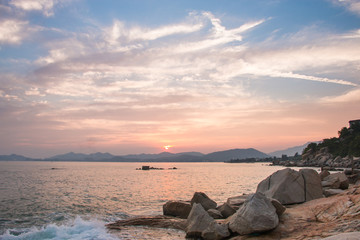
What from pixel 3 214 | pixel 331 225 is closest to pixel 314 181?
pixel 331 225

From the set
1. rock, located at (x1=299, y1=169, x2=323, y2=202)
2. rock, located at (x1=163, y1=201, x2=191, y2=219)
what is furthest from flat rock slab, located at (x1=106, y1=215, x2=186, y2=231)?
Answer: rock, located at (x1=299, y1=169, x2=323, y2=202)

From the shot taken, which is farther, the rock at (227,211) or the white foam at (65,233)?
the rock at (227,211)

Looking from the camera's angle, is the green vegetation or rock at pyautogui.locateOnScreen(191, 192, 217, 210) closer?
rock at pyautogui.locateOnScreen(191, 192, 217, 210)

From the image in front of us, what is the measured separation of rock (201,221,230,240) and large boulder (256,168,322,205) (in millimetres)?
5442

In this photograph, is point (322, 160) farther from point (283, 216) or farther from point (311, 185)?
point (283, 216)

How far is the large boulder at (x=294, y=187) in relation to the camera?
54.9 feet

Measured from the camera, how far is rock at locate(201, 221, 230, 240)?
12.6m

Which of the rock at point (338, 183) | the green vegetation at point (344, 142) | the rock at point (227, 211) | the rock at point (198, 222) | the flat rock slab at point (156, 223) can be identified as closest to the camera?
the rock at point (198, 222)

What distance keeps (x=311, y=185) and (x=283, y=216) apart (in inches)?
211

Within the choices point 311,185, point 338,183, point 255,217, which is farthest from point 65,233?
point 338,183

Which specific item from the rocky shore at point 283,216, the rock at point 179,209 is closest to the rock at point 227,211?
the rocky shore at point 283,216

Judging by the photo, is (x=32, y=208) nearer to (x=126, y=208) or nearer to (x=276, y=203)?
(x=126, y=208)

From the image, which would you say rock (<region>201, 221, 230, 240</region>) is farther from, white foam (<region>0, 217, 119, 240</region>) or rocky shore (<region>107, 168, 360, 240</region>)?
white foam (<region>0, 217, 119, 240</region>)

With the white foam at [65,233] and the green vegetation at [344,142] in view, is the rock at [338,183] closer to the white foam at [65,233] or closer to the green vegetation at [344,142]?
the white foam at [65,233]
